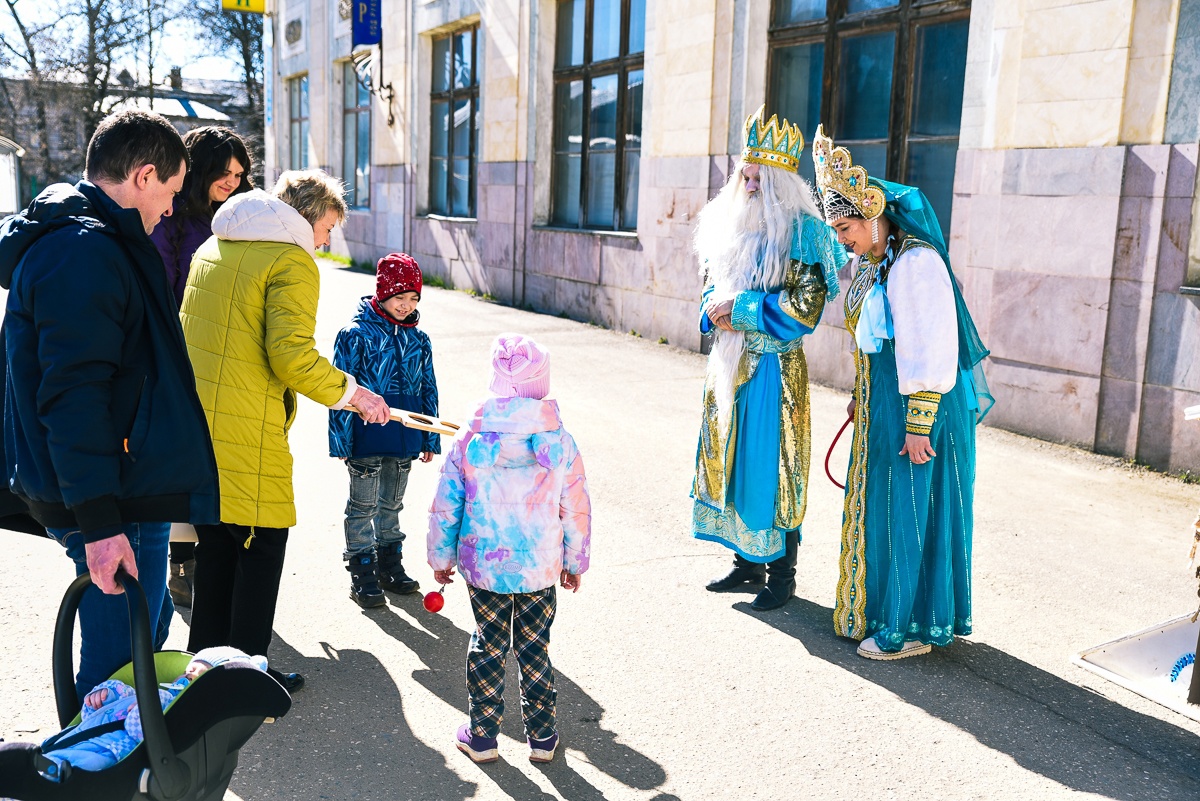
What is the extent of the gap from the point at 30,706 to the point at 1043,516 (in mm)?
4797

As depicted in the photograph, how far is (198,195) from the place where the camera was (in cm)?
418

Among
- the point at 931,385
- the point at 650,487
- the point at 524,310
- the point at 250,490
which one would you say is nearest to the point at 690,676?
the point at 931,385

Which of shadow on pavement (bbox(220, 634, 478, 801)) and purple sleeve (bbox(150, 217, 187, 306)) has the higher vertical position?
purple sleeve (bbox(150, 217, 187, 306))

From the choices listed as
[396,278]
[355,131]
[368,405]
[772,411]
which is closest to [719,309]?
[772,411]

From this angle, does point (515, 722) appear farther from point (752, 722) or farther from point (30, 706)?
point (30, 706)

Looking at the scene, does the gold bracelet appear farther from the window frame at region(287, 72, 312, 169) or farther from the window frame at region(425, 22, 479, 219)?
the window frame at region(287, 72, 312, 169)

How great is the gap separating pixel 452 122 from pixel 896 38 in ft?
31.8

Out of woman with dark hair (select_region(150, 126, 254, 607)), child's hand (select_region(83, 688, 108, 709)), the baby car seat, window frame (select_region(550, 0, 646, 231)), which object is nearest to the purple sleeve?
woman with dark hair (select_region(150, 126, 254, 607))

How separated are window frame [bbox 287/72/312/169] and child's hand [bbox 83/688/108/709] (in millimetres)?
24366

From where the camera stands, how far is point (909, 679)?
391cm

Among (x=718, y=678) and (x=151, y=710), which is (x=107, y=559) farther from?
(x=718, y=678)

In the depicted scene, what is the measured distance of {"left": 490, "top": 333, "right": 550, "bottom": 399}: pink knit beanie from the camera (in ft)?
10.2

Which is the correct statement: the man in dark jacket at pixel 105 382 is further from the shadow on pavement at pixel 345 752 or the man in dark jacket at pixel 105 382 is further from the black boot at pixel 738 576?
the black boot at pixel 738 576

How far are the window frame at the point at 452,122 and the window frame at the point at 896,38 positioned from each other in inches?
288
